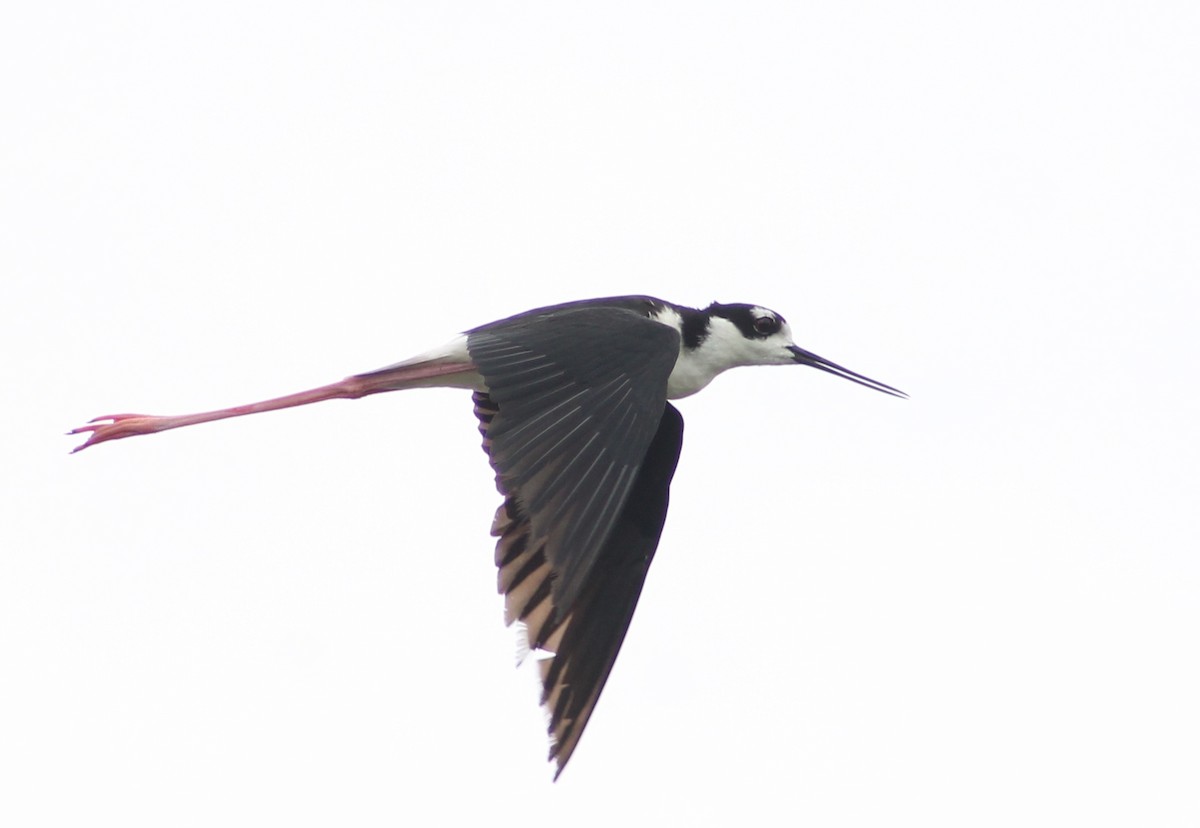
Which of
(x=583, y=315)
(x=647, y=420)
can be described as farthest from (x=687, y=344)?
(x=647, y=420)

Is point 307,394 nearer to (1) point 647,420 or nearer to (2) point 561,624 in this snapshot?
(2) point 561,624

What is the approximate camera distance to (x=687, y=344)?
807 cm

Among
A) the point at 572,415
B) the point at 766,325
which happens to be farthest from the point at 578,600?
the point at 766,325

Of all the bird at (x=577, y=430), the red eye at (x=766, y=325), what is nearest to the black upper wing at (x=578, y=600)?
the bird at (x=577, y=430)

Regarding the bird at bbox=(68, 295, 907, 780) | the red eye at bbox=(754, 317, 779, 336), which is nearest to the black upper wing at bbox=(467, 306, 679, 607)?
the bird at bbox=(68, 295, 907, 780)

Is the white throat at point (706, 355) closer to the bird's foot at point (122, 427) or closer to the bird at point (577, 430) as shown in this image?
the bird at point (577, 430)

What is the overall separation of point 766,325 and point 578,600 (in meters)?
1.55

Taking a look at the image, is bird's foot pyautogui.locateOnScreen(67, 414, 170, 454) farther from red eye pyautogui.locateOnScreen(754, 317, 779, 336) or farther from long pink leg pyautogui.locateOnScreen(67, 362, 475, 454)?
red eye pyautogui.locateOnScreen(754, 317, 779, 336)

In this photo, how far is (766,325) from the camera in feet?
27.4

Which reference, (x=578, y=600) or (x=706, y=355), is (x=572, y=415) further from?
(x=706, y=355)

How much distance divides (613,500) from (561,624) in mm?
1314

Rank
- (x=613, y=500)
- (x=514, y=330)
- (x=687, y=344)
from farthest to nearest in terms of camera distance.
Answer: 1. (x=687, y=344)
2. (x=514, y=330)
3. (x=613, y=500)

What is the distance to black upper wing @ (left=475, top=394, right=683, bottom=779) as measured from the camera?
23.7 ft

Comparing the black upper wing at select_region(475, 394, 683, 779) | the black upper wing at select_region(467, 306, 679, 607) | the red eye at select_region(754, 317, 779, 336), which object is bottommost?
the black upper wing at select_region(475, 394, 683, 779)
